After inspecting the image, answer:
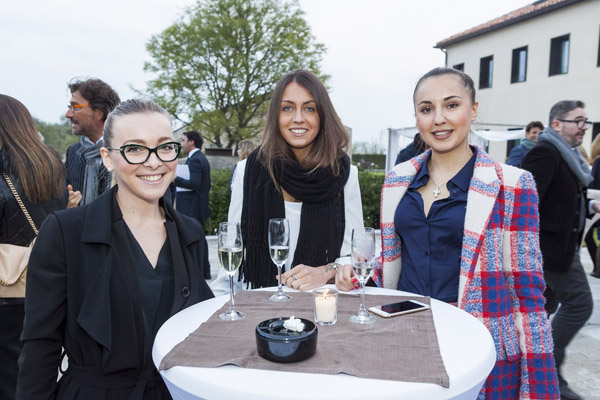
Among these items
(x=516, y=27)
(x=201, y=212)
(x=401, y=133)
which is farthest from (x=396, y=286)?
(x=516, y=27)

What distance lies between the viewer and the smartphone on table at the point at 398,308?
1622 mm

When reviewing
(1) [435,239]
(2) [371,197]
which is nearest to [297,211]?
(1) [435,239]

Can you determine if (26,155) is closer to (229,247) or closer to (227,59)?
(229,247)

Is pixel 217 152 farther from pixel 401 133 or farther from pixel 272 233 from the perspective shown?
pixel 272 233

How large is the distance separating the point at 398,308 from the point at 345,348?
0.43m

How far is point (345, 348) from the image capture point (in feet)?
4.31

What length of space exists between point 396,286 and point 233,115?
2183cm

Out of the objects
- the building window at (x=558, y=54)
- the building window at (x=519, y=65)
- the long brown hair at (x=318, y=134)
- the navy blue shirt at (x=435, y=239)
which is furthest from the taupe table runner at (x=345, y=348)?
the building window at (x=519, y=65)

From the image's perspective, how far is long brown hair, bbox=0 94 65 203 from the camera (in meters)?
2.65

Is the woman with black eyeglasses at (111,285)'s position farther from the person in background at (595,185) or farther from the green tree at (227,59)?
the green tree at (227,59)

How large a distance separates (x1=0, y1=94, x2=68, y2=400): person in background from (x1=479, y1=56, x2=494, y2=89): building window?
72.7 feet

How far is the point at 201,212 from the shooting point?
22.3ft

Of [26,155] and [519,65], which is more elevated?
[519,65]

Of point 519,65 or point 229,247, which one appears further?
point 519,65
